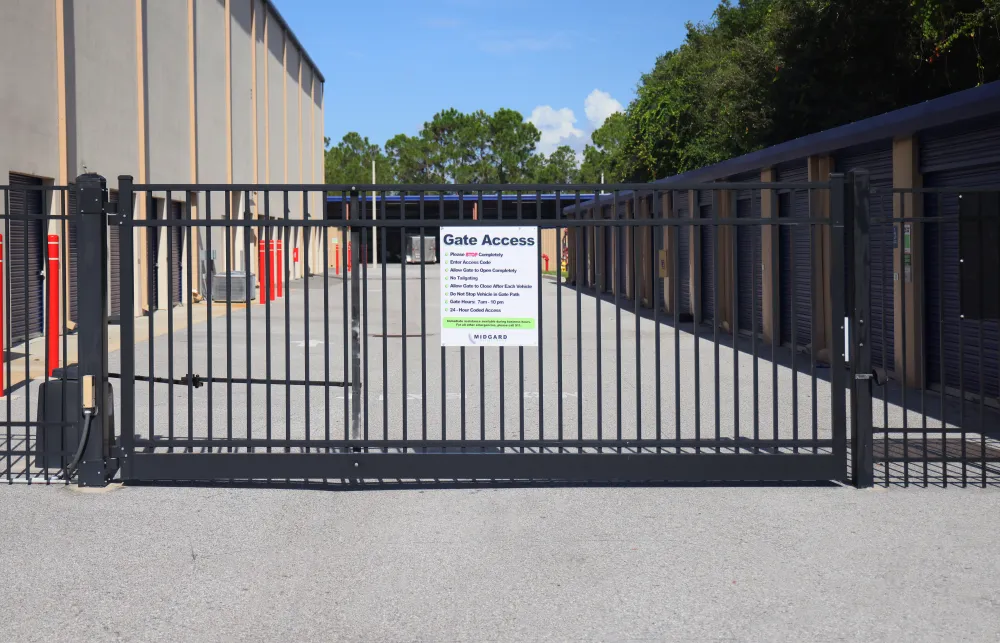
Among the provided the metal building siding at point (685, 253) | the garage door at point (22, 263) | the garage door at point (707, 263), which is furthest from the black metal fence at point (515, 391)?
the metal building siding at point (685, 253)

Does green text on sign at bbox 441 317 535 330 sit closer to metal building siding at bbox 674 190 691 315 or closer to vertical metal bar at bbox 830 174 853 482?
vertical metal bar at bbox 830 174 853 482

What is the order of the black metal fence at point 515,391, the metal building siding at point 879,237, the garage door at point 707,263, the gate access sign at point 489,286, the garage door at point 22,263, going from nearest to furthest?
the black metal fence at point 515,391 < the gate access sign at point 489,286 < the metal building siding at point 879,237 < the garage door at point 22,263 < the garage door at point 707,263

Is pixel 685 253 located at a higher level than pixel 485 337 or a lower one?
higher

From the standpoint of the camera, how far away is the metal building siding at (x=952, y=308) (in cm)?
1194

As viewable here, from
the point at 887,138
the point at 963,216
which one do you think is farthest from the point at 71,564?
the point at 887,138

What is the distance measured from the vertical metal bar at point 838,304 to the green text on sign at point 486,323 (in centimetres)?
216

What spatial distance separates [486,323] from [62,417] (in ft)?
10.6

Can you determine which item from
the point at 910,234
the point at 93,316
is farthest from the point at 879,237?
the point at 93,316

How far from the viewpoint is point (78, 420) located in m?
8.17

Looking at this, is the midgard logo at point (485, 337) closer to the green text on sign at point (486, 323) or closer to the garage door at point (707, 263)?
the green text on sign at point (486, 323)

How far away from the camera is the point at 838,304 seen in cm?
798

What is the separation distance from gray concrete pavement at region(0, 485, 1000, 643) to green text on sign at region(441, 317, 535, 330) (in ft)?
3.89

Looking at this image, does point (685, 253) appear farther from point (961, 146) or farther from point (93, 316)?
point (93, 316)

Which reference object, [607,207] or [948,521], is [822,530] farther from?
[607,207]
